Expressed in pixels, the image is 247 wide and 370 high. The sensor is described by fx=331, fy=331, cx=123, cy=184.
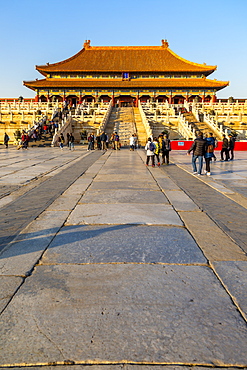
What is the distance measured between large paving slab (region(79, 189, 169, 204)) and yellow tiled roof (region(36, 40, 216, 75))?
151 ft

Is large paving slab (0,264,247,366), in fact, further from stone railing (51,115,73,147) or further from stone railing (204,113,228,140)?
stone railing (204,113,228,140)

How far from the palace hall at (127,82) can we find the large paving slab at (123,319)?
45.9m

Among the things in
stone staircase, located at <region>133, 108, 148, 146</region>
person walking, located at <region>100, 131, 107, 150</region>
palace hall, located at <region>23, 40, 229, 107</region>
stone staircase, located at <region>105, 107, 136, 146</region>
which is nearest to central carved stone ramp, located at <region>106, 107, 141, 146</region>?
stone staircase, located at <region>105, 107, 136, 146</region>

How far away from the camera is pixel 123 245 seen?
380cm

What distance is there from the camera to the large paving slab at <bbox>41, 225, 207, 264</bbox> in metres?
3.41

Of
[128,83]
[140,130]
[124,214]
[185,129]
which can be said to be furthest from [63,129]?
[124,214]

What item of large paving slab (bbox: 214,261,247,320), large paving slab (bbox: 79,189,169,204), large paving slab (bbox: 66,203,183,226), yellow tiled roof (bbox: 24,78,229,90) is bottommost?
large paving slab (bbox: 214,261,247,320)

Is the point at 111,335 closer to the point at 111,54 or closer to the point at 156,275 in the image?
the point at 156,275

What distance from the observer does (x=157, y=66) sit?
171ft

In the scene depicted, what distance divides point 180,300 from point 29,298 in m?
1.18

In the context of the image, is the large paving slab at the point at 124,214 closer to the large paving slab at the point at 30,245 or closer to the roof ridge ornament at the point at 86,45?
the large paving slab at the point at 30,245

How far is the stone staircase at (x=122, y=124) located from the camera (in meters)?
30.3

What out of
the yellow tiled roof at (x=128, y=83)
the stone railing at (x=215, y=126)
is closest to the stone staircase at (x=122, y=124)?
the stone railing at (x=215, y=126)

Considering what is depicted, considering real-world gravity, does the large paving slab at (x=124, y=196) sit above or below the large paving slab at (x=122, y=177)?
below
